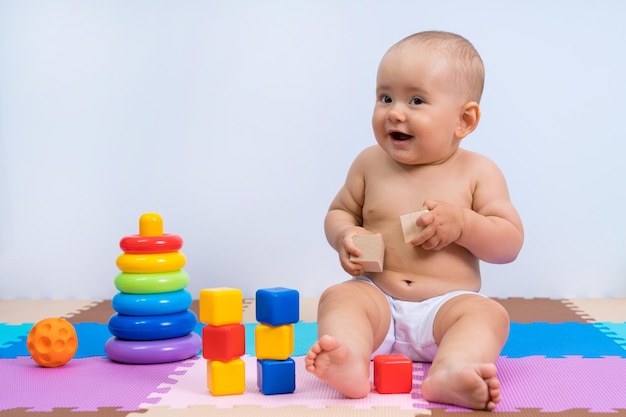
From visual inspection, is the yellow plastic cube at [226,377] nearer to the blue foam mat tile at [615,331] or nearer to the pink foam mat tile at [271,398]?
the pink foam mat tile at [271,398]

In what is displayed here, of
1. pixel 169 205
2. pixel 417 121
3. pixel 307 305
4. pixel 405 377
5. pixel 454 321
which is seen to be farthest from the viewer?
pixel 169 205

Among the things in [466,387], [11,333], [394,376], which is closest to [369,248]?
[394,376]

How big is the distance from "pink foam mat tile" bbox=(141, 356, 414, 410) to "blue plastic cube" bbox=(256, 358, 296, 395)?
0.03ft

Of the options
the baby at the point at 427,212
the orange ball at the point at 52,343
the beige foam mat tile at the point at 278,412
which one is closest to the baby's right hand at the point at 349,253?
the baby at the point at 427,212

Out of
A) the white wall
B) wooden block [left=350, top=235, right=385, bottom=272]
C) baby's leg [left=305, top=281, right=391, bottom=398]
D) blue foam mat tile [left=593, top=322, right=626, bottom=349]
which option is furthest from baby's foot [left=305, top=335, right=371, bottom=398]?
the white wall

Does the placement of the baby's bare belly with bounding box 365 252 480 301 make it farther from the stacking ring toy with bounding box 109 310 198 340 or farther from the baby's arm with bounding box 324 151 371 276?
the stacking ring toy with bounding box 109 310 198 340

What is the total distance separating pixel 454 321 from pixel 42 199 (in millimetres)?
1591

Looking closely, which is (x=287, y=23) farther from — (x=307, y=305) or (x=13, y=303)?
(x=13, y=303)

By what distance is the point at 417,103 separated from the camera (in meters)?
1.50

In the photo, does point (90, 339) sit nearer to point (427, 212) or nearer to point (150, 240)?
point (150, 240)

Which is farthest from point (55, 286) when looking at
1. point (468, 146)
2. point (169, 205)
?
point (468, 146)

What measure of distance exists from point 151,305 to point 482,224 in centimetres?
65

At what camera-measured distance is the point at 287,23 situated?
244 cm

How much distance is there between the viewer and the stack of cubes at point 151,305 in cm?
152
